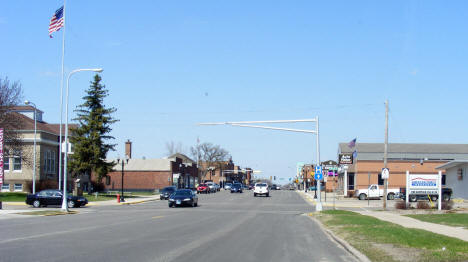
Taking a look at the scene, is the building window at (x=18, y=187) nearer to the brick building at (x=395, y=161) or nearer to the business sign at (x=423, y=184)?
the brick building at (x=395, y=161)

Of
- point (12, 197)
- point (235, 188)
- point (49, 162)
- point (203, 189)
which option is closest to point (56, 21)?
point (12, 197)

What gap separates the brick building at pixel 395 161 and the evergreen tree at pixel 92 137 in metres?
31.4

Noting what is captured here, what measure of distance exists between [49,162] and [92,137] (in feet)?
23.1

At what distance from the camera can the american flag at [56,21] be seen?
111 feet

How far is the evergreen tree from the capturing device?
186ft

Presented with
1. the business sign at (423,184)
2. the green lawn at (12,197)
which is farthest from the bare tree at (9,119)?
the business sign at (423,184)

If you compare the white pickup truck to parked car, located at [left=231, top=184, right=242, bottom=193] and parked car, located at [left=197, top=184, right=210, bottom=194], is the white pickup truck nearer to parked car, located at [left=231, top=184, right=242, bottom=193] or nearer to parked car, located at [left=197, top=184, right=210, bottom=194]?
parked car, located at [left=231, top=184, right=242, bottom=193]

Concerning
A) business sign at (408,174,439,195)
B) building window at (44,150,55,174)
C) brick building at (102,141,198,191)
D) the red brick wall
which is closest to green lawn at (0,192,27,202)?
building window at (44,150,55,174)

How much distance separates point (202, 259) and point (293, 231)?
909cm

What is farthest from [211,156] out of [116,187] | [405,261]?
[405,261]

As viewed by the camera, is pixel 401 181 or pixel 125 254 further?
pixel 401 181

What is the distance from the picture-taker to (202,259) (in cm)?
1235

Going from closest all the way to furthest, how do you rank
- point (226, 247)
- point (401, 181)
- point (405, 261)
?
point (405, 261) → point (226, 247) → point (401, 181)

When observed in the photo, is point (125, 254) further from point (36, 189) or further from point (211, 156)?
point (211, 156)
